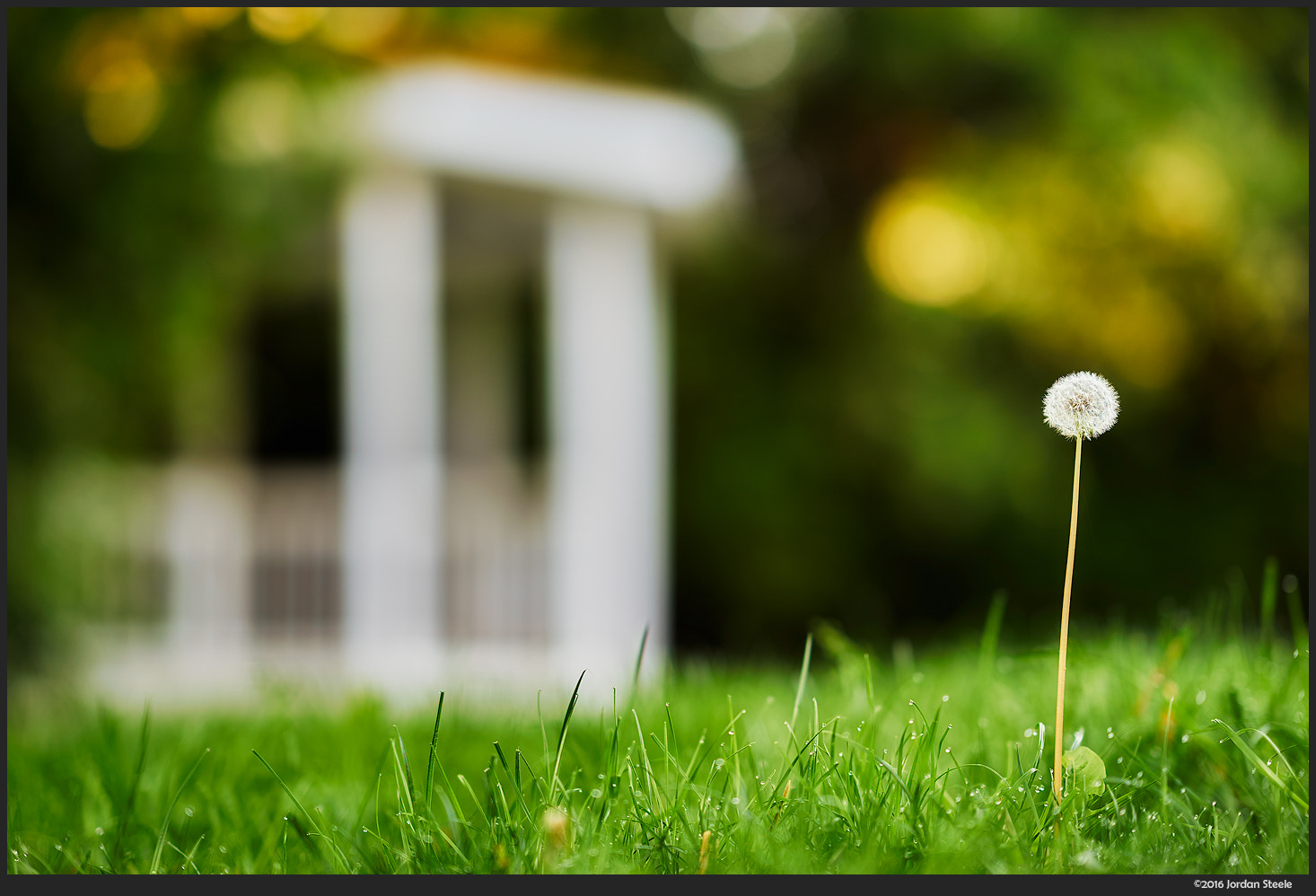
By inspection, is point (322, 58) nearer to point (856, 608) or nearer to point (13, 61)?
point (13, 61)

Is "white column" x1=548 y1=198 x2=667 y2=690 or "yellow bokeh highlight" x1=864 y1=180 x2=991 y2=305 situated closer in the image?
"white column" x1=548 y1=198 x2=667 y2=690

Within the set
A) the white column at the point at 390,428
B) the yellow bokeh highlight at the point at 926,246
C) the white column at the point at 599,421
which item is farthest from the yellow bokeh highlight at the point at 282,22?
the yellow bokeh highlight at the point at 926,246

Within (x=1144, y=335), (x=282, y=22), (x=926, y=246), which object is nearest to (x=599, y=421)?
(x=282, y=22)

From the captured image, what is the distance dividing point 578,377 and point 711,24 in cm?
557

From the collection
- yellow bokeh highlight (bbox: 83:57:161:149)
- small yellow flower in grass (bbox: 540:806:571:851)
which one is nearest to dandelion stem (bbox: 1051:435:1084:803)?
small yellow flower in grass (bbox: 540:806:571:851)

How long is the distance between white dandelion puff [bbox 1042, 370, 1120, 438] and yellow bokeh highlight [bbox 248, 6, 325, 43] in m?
3.39

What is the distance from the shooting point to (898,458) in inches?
324

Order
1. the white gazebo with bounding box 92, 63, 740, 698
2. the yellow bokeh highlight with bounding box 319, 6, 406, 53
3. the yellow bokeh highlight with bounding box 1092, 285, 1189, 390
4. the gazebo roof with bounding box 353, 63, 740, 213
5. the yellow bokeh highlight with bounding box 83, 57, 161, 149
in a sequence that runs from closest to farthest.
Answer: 1. the yellow bokeh highlight with bounding box 83, 57, 161, 149
2. the yellow bokeh highlight with bounding box 319, 6, 406, 53
3. the gazebo roof with bounding box 353, 63, 740, 213
4. the white gazebo with bounding box 92, 63, 740, 698
5. the yellow bokeh highlight with bounding box 1092, 285, 1189, 390

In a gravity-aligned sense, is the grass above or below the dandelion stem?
below

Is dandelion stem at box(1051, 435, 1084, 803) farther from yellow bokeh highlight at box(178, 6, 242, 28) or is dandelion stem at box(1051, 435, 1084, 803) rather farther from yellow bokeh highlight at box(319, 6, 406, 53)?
yellow bokeh highlight at box(178, 6, 242, 28)

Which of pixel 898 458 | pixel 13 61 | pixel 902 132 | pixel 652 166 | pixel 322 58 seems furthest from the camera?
pixel 902 132

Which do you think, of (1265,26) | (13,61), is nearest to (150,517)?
(13,61)

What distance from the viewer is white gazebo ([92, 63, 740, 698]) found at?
5027mm

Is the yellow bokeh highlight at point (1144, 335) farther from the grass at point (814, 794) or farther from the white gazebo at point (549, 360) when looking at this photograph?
the grass at point (814, 794)
